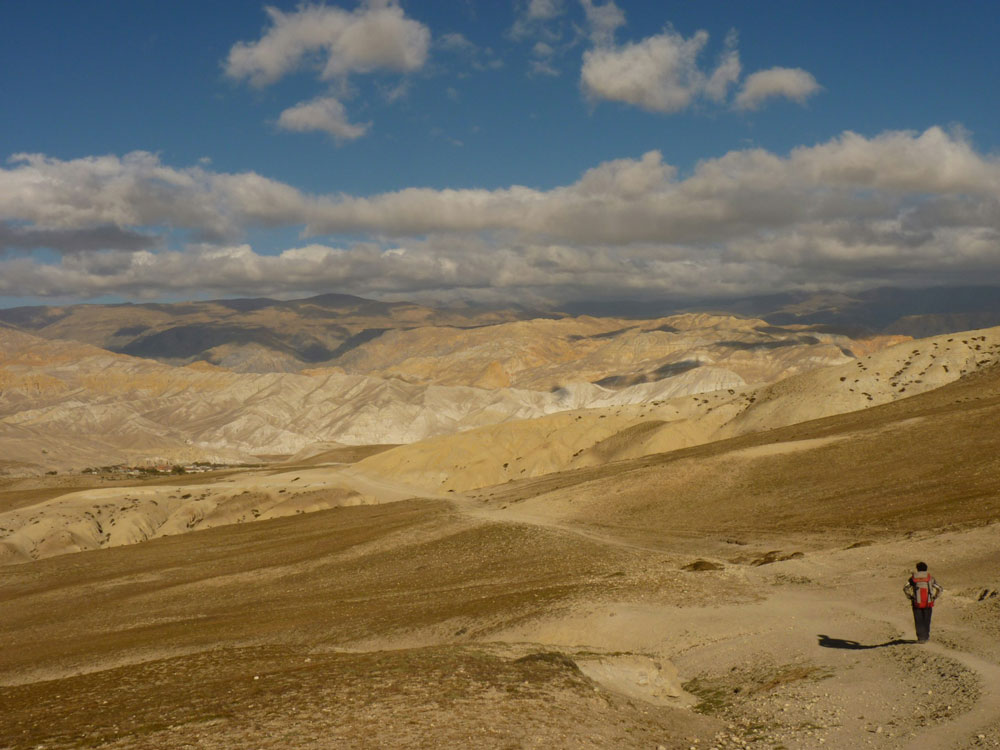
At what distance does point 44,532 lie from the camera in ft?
231

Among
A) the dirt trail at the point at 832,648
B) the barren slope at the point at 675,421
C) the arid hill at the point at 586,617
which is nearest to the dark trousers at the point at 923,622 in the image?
the dirt trail at the point at 832,648

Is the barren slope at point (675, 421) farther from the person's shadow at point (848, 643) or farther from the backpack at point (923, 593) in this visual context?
the backpack at point (923, 593)

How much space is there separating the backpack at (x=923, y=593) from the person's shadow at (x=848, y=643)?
3.71ft

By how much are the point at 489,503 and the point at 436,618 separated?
3608cm

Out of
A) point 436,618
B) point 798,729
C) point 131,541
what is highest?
point 798,729

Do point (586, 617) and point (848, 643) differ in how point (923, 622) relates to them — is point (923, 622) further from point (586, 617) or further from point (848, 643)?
point (586, 617)

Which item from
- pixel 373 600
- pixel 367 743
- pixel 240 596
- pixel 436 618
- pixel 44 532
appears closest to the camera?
pixel 367 743

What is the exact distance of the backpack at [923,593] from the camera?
57.8 feet

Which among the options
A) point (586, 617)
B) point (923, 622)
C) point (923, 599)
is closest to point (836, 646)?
point (923, 622)

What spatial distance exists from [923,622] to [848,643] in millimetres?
1820

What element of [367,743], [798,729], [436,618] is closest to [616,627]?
[436,618]

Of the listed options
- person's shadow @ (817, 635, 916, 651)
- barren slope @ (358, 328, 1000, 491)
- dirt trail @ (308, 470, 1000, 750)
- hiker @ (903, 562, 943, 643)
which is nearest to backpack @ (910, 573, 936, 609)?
hiker @ (903, 562, 943, 643)

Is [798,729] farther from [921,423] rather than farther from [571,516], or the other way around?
[921,423]

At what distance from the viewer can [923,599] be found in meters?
17.6
